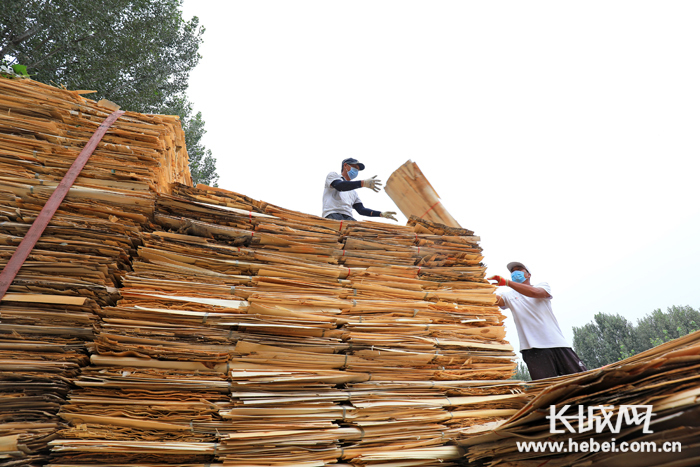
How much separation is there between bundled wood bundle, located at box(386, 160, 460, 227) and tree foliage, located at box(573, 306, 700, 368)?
21.1m

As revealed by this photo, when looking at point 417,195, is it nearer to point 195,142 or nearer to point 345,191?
point 345,191

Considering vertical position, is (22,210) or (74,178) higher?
(74,178)

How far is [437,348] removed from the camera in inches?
104

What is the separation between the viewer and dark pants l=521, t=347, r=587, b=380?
354 cm

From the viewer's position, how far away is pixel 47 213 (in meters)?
2.32

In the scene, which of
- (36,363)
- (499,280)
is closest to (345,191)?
(499,280)

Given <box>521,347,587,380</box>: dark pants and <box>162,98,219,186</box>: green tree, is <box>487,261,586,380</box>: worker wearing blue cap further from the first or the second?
<box>162,98,219,186</box>: green tree

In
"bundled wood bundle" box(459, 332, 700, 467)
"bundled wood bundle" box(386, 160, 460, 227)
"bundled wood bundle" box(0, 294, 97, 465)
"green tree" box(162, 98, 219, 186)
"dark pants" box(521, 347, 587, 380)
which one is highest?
"green tree" box(162, 98, 219, 186)

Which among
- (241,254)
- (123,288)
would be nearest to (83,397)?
(123,288)

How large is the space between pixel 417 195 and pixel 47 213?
9.06 feet

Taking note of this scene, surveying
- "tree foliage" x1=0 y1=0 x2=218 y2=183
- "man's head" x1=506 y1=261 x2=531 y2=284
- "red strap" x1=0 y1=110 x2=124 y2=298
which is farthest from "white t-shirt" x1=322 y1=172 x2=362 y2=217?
"tree foliage" x1=0 y1=0 x2=218 y2=183

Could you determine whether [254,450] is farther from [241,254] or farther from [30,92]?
[30,92]

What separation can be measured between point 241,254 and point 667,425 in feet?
7.44

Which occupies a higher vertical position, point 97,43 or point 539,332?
point 97,43
